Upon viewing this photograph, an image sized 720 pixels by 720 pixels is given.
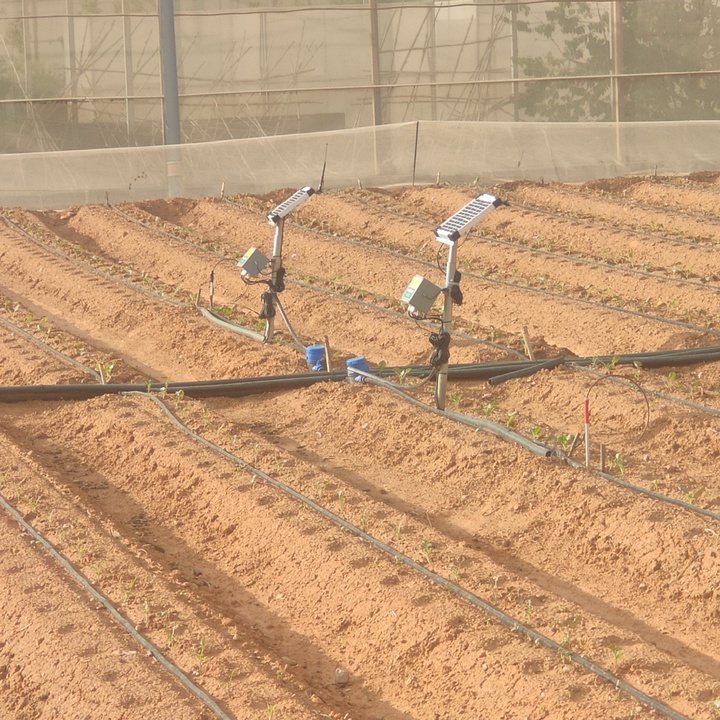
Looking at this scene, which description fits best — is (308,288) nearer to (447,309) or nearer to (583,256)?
(583,256)

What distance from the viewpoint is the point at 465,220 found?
6.95 meters

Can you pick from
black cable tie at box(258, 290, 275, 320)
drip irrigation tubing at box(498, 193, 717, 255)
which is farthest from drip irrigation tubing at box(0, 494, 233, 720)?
drip irrigation tubing at box(498, 193, 717, 255)

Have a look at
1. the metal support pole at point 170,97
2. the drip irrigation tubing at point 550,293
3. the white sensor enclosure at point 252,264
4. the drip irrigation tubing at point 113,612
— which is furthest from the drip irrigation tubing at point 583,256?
the drip irrigation tubing at point 113,612

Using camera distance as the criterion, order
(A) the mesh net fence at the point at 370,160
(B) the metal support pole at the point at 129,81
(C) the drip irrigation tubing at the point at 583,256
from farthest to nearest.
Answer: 1. (B) the metal support pole at the point at 129,81
2. (A) the mesh net fence at the point at 370,160
3. (C) the drip irrigation tubing at the point at 583,256

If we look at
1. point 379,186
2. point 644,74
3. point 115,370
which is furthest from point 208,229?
point 644,74

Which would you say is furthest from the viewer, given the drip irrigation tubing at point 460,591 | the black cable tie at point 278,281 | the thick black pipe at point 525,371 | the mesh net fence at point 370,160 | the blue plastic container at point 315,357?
the mesh net fence at point 370,160

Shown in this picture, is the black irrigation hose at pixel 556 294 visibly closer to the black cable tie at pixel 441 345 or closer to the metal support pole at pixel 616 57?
the black cable tie at pixel 441 345

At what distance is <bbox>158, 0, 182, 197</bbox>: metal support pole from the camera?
712 inches

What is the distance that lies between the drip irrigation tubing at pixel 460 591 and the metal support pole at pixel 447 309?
1296 mm

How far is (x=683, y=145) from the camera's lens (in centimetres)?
1873

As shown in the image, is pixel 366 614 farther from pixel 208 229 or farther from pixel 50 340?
pixel 208 229

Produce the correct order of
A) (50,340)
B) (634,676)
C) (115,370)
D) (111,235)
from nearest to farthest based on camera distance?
(634,676) < (115,370) < (50,340) < (111,235)

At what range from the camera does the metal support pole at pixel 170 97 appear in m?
18.1

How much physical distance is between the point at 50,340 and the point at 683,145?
456 inches
